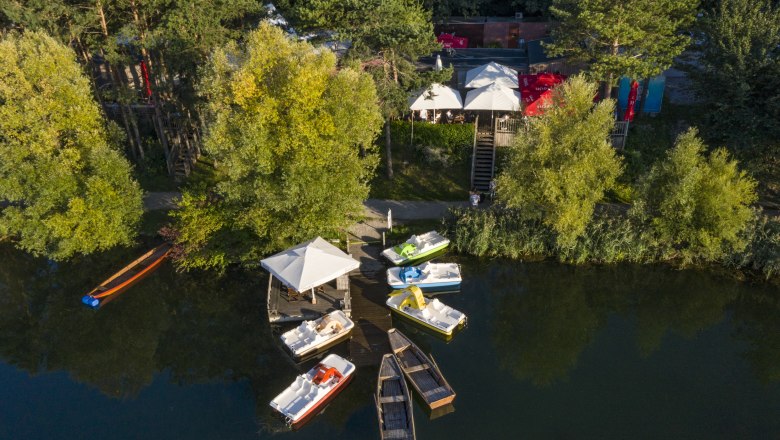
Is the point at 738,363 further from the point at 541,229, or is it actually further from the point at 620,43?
the point at 620,43

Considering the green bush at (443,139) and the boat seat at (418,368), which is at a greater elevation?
the green bush at (443,139)

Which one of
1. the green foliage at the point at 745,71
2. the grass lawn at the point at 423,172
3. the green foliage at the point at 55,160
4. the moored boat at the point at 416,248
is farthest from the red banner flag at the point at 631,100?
the green foliage at the point at 55,160

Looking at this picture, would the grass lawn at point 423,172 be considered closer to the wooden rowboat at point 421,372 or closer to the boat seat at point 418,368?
the wooden rowboat at point 421,372

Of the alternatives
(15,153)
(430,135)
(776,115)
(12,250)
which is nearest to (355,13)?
(430,135)

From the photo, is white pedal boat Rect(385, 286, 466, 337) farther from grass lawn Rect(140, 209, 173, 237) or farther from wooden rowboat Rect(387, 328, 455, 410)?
grass lawn Rect(140, 209, 173, 237)

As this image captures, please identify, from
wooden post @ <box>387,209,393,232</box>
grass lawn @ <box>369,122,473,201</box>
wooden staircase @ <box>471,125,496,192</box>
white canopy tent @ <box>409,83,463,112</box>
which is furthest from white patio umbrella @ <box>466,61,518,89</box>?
wooden post @ <box>387,209,393,232</box>

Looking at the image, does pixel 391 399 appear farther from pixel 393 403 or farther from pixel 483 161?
pixel 483 161

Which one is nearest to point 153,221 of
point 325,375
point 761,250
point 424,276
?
point 424,276
